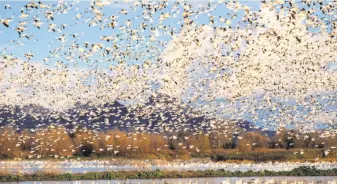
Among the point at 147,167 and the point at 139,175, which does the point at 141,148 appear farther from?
the point at 139,175

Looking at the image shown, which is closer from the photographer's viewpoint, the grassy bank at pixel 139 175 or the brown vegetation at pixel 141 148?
the grassy bank at pixel 139 175

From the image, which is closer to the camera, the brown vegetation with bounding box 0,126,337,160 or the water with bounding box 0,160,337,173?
the water with bounding box 0,160,337,173

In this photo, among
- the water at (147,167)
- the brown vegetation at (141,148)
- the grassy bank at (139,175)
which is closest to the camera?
the grassy bank at (139,175)

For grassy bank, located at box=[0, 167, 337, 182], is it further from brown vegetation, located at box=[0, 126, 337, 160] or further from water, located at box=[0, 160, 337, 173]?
brown vegetation, located at box=[0, 126, 337, 160]

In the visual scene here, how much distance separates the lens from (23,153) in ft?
418

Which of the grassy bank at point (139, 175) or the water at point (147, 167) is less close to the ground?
the grassy bank at point (139, 175)

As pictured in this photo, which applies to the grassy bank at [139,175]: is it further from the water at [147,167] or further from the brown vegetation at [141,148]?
the brown vegetation at [141,148]

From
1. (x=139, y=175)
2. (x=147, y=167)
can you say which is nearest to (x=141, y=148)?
(x=147, y=167)

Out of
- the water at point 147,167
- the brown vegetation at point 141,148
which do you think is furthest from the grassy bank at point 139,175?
the brown vegetation at point 141,148

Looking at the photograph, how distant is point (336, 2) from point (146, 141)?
380 ft

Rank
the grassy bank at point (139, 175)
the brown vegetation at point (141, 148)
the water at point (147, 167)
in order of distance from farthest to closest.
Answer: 1. the brown vegetation at point (141, 148)
2. the water at point (147, 167)
3. the grassy bank at point (139, 175)

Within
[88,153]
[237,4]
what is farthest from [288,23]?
[88,153]

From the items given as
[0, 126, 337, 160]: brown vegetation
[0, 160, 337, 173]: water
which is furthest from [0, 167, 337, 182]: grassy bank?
[0, 126, 337, 160]: brown vegetation

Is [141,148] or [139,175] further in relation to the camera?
[141,148]
